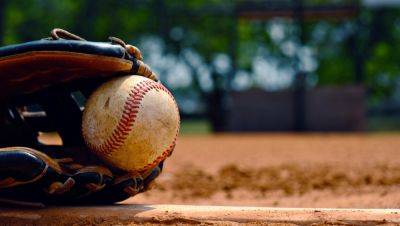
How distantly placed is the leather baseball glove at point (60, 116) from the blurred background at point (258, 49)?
1393 cm

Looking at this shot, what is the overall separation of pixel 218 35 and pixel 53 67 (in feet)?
82.4

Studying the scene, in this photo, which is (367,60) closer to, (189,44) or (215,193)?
(189,44)

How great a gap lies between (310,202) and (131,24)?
2381 cm

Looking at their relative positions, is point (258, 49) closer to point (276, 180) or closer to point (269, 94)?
point (269, 94)

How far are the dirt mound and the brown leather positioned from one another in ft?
5.12

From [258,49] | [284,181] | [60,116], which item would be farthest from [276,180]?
[258,49]

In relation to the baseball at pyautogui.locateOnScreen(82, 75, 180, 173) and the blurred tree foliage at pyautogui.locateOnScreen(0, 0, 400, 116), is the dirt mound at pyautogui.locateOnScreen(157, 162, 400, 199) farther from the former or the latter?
the blurred tree foliage at pyautogui.locateOnScreen(0, 0, 400, 116)

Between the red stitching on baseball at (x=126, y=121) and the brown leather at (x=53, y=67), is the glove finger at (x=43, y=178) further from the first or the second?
the brown leather at (x=53, y=67)

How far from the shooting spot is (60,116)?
345 cm

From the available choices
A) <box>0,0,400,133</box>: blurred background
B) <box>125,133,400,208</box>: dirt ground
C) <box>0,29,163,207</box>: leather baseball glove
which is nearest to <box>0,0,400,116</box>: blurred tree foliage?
<box>0,0,400,133</box>: blurred background

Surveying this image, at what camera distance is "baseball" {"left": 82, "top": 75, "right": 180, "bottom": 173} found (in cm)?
283

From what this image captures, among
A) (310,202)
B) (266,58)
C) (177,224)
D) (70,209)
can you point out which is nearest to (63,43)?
(70,209)

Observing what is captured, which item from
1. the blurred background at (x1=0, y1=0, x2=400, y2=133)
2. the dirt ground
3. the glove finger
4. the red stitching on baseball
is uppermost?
the blurred background at (x1=0, y1=0, x2=400, y2=133)

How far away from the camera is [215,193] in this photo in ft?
15.0
